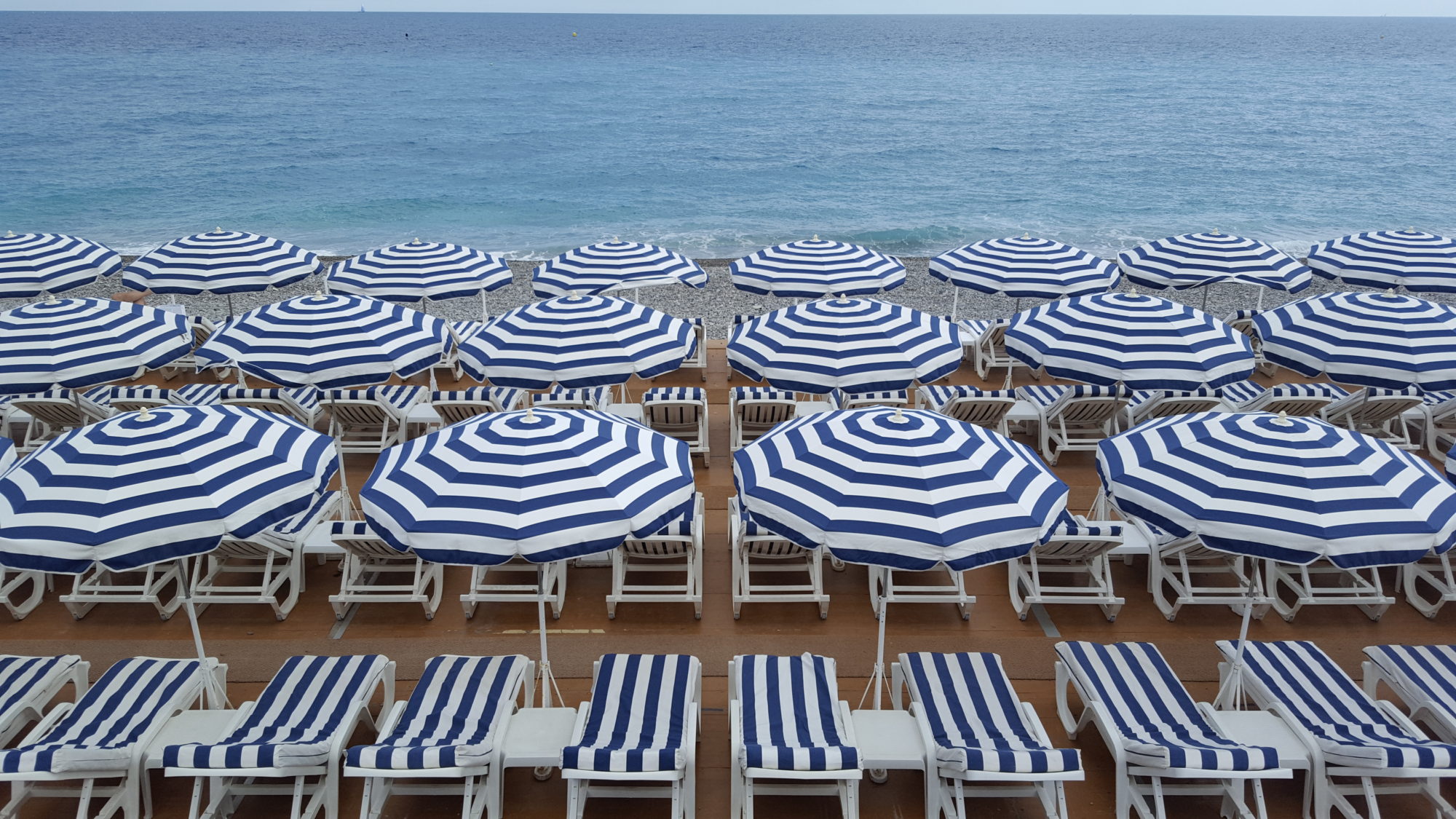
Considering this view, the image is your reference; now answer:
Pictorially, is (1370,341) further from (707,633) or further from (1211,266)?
(707,633)

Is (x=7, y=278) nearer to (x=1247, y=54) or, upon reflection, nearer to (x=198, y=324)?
(x=198, y=324)

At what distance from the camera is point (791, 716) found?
4301 millimetres

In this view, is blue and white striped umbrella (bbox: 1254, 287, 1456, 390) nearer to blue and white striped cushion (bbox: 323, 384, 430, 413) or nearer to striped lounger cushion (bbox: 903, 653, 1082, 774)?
striped lounger cushion (bbox: 903, 653, 1082, 774)

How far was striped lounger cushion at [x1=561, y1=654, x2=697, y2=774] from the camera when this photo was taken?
12.7 feet

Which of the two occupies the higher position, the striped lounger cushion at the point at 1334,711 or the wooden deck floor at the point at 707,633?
the wooden deck floor at the point at 707,633

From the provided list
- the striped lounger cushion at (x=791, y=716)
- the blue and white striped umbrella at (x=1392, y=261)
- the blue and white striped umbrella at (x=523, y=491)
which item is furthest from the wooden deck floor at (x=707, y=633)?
the blue and white striped umbrella at (x=1392, y=261)

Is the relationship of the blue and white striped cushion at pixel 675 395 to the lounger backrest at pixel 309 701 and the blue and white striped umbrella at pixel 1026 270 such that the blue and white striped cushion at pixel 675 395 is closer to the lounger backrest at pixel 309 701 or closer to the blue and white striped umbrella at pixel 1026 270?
the blue and white striped umbrella at pixel 1026 270

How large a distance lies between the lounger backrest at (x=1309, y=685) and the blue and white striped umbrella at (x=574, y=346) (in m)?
4.03

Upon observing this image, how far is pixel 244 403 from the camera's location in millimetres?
7812

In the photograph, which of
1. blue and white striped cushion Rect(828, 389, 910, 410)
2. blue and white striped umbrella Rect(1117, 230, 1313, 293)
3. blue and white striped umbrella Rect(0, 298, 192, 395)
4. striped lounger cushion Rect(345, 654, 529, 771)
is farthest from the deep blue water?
striped lounger cushion Rect(345, 654, 529, 771)

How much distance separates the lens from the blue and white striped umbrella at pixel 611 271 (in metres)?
9.61

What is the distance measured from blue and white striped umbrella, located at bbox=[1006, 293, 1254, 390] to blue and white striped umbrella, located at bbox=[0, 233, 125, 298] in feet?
33.8

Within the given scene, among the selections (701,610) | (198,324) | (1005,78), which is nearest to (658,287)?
(198,324)

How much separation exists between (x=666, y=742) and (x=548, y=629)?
1.86 metres
